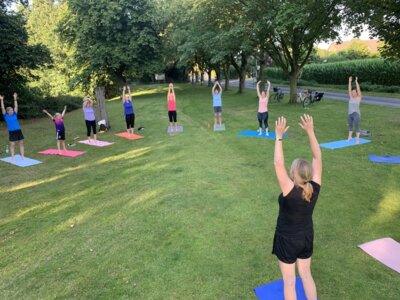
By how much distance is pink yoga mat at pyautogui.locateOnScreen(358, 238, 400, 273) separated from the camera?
4670 millimetres

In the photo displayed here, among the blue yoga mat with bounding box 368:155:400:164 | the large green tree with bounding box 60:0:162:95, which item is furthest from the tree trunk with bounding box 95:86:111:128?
the large green tree with bounding box 60:0:162:95

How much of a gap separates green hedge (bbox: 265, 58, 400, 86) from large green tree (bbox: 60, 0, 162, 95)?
68.4 ft

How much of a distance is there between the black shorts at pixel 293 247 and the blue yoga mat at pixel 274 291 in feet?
3.08

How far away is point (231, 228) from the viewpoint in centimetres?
577

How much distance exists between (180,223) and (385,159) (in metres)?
6.54

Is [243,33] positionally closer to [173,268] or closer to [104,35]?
[104,35]

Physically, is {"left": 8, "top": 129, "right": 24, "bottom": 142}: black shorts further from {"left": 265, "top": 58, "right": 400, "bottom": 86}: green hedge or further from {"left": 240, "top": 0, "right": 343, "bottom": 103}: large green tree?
{"left": 265, "top": 58, "right": 400, "bottom": 86}: green hedge

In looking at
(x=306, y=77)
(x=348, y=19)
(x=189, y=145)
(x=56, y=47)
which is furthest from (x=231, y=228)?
(x=306, y=77)

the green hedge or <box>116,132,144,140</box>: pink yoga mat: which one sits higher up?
the green hedge

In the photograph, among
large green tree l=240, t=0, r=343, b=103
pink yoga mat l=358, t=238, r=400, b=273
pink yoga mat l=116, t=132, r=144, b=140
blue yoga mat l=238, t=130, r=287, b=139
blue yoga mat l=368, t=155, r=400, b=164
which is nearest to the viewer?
pink yoga mat l=358, t=238, r=400, b=273

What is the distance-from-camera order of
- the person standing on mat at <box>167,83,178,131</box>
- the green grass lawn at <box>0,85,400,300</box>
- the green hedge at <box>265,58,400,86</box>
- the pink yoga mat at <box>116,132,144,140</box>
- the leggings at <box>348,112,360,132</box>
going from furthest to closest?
the green hedge at <box>265,58,400,86</box> → the pink yoga mat at <box>116,132,144,140</box> → the person standing on mat at <box>167,83,178,131</box> → the leggings at <box>348,112,360,132</box> → the green grass lawn at <box>0,85,400,300</box>

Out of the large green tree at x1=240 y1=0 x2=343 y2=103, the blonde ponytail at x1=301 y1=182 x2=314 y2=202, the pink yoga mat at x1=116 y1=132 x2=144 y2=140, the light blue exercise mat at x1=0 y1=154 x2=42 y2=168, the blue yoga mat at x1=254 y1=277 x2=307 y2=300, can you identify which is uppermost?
the large green tree at x1=240 y1=0 x2=343 y2=103

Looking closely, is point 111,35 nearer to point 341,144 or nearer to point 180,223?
point 341,144

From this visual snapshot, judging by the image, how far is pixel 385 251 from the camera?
16.2 ft
